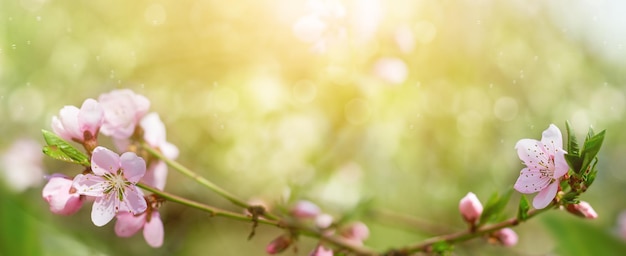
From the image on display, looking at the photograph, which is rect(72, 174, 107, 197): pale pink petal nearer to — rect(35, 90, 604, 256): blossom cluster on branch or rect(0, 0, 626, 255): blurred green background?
rect(35, 90, 604, 256): blossom cluster on branch

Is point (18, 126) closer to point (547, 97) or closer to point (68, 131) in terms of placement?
point (68, 131)

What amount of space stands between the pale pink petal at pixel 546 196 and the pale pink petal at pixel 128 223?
1.22 ft

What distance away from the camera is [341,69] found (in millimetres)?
1477

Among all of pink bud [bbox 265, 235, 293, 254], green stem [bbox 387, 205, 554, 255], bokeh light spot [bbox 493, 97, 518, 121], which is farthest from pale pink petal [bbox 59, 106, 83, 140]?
bokeh light spot [bbox 493, 97, 518, 121]

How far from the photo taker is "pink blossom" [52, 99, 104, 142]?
23.3 inches

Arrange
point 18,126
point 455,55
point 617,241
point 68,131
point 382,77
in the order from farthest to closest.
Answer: point 18,126 → point 455,55 → point 382,77 → point 617,241 → point 68,131

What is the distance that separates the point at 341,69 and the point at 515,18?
0.45 meters

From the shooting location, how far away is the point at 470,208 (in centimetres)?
65

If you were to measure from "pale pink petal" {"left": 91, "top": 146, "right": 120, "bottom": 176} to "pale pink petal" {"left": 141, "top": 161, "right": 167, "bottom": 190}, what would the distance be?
0.11 m

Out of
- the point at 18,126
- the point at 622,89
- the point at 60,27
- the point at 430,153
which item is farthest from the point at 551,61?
the point at 18,126

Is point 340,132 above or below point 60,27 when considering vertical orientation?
below

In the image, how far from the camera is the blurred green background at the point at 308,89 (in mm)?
1512

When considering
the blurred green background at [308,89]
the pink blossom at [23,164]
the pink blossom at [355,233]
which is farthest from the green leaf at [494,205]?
the pink blossom at [23,164]

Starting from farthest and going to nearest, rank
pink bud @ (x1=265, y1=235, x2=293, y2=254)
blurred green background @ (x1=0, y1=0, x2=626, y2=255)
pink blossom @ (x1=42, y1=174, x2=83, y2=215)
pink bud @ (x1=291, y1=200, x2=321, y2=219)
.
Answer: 1. blurred green background @ (x1=0, y1=0, x2=626, y2=255)
2. pink bud @ (x1=291, y1=200, x2=321, y2=219)
3. pink bud @ (x1=265, y1=235, x2=293, y2=254)
4. pink blossom @ (x1=42, y1=174, x2=83, y2=215)
